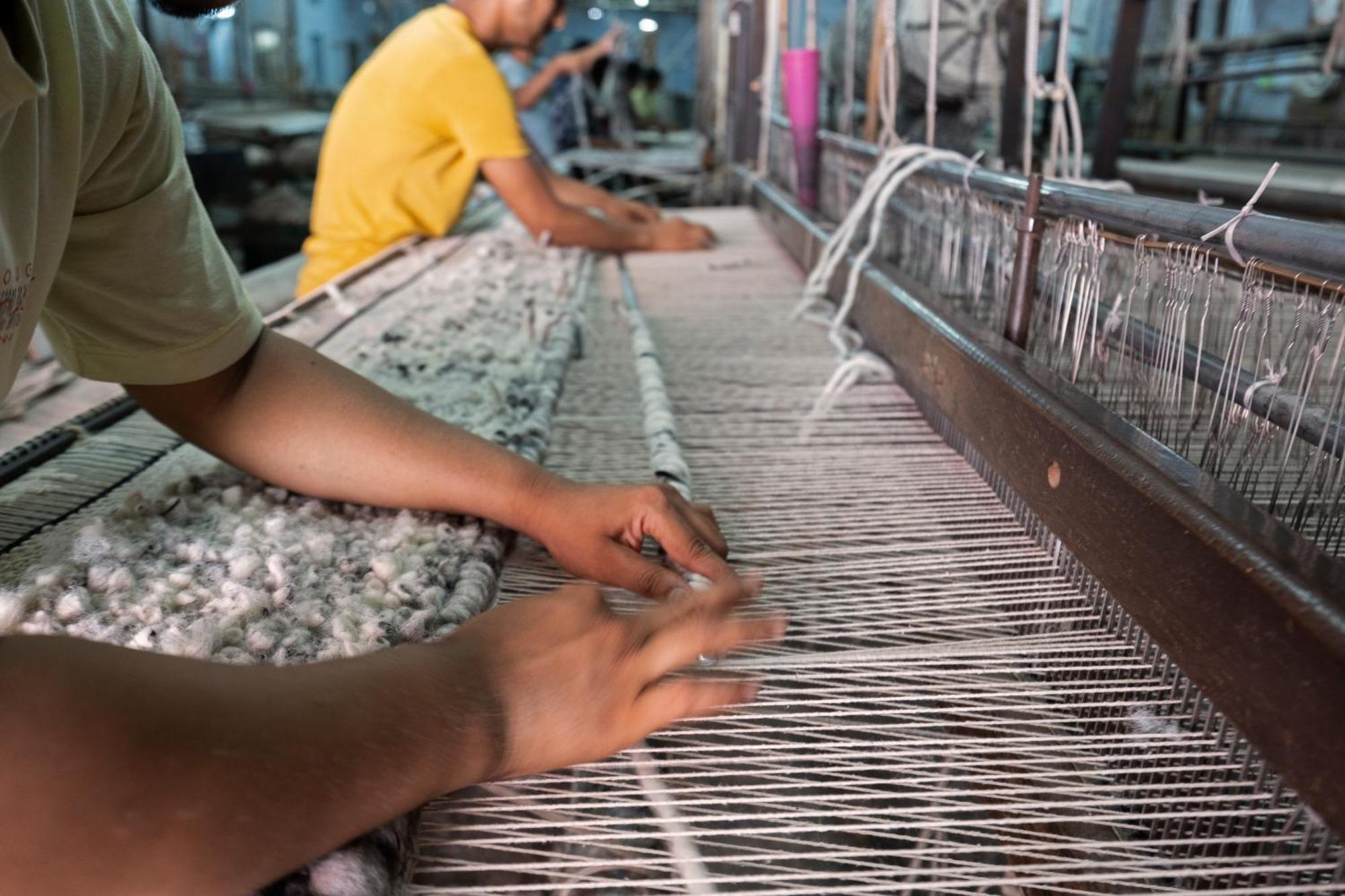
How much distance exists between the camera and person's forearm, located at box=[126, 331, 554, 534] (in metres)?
0.93

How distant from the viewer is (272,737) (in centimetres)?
49

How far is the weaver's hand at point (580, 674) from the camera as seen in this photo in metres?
0.60

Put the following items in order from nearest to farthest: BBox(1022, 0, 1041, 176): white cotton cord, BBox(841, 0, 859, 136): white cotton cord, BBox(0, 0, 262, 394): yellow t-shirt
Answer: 1. BBox(0, 0, 262, 394): yellow t-shirt
2. BBox(1022, 0, 1041, 176): white cotton cord
3. BBox(841, 0, 859, 136): white cotton cord

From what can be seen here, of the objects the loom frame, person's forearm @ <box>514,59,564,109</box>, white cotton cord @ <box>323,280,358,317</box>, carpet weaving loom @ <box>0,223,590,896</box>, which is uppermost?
person's forearm @ <box>514,59,564,109</box>

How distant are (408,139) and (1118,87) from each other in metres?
2.24

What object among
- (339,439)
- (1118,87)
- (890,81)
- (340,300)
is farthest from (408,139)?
(1118,87)

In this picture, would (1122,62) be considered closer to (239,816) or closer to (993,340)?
(993,340)

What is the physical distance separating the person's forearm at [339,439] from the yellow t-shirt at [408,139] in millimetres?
1766

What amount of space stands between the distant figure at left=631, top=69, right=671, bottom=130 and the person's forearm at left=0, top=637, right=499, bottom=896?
864 centimetres

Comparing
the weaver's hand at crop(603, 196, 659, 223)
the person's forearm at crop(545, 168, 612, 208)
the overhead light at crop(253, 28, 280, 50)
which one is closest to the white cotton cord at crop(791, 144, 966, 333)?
the weaver's hand at crop(603, 196, 659, 223)

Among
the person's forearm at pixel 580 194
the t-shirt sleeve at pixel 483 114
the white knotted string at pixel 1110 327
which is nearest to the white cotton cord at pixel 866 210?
the white knotted string at pixel 1110 327

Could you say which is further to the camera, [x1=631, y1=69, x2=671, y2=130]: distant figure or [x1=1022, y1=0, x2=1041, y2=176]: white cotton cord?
[x1=631, y1=69, x2=671, y2=130]: distant figure

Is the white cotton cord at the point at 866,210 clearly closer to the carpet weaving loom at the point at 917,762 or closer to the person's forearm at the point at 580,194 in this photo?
the carpet weaving loom at the point at 917,762

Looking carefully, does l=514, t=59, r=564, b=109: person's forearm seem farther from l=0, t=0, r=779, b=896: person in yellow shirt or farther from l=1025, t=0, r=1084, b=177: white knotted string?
l=0, t=0, r=779, b=896: person in yellow shirt
